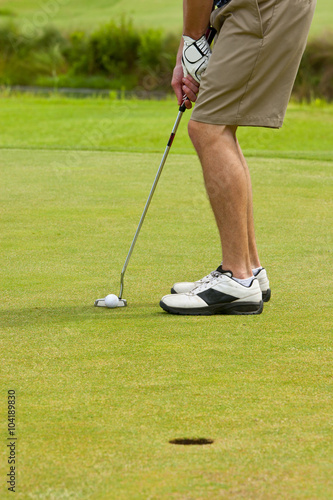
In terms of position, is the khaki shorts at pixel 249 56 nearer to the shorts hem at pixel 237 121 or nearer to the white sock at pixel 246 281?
the shorts hem at pixel 237 121

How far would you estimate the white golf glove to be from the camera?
2889 millimetres

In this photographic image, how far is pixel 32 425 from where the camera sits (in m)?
1.68

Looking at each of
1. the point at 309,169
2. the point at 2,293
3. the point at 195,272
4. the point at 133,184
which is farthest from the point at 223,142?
the point at 309,169

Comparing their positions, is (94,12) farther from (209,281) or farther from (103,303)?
(103,303)

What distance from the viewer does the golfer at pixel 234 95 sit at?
279 cm

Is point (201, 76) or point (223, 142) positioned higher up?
point (201, 76)

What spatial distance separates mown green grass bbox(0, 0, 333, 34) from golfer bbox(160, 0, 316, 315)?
615 inches

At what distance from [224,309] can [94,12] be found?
810 inches

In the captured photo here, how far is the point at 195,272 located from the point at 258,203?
5.05 feet

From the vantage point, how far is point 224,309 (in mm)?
2783

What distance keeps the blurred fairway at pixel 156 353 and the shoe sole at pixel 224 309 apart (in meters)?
0.05

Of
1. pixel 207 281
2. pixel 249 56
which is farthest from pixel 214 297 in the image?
pixel 249 56

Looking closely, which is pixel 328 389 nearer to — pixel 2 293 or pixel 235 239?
pixel 235 239

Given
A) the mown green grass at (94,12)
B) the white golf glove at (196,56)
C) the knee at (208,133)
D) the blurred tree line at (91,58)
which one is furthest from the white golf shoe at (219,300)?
the mown green grass at (94,12)
